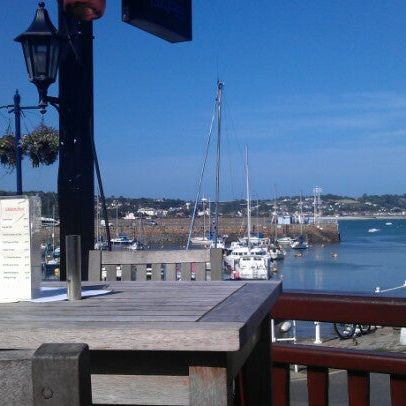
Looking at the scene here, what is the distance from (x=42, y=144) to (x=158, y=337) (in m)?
4.03

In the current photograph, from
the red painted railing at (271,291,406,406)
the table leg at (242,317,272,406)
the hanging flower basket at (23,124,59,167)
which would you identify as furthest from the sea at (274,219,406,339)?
the table leg at (242,317,272,406)

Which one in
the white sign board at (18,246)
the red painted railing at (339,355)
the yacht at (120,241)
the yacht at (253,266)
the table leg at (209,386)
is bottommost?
the yacht at (253,266)

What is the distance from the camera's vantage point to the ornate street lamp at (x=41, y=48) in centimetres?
438

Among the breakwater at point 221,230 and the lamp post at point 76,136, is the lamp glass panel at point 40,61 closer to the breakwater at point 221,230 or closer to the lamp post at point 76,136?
the lamp post at point 76,136

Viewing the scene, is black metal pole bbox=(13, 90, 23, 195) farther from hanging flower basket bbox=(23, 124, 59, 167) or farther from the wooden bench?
the wooden bench

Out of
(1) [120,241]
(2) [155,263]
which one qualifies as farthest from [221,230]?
(2) [155,263]

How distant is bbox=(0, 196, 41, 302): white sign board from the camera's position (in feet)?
7.61

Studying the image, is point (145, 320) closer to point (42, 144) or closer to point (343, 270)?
point (42, 144)

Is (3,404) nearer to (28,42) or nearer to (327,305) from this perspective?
(327,305)

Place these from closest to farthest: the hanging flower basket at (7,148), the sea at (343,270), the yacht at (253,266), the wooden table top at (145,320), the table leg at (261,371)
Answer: the wooden table top at (145,320) → the table leg at (261,371) → the hanging flower basket at (7,148) → the sea at (343,270) → the yacht at (253,266)

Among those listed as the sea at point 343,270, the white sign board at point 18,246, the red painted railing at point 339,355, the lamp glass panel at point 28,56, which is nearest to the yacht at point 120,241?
the lamp glass panel at point 28,56

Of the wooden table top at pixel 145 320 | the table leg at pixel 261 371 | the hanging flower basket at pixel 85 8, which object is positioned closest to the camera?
the wooden table top at pixel 145 320

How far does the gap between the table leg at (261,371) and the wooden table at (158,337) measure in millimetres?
487

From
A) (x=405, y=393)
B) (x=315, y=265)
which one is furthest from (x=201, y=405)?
(x=315, y=265)
